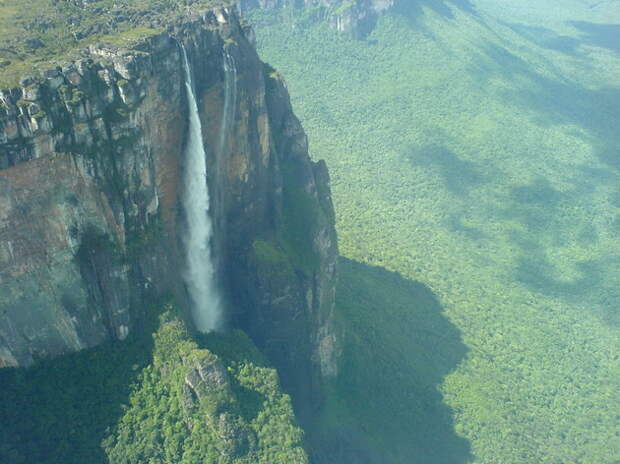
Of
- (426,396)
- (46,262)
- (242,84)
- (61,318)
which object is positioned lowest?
(426,396)

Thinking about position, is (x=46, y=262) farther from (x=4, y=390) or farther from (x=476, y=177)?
(x=476, y=177)

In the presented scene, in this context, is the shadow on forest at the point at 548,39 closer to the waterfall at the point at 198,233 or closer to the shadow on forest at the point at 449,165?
the shadow on forest at the point at 449,165

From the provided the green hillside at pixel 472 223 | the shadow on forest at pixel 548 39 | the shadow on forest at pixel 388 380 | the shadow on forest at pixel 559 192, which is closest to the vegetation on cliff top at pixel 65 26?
the shadow on forest at pixel 388 380

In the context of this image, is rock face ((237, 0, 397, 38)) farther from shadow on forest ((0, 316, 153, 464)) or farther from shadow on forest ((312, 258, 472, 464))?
shadow on forest ((0, 316, 153, 464))

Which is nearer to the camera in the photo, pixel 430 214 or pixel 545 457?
pixel 545 457


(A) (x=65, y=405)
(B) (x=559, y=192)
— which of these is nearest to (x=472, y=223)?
(B) (x=559, y=192)

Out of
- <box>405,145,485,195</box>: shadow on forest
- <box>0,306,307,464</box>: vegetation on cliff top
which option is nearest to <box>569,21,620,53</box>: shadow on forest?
<box>405,145,485,195</box>: shadow on forest

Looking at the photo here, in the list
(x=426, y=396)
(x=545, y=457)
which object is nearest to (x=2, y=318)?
(x=426, y=396)
